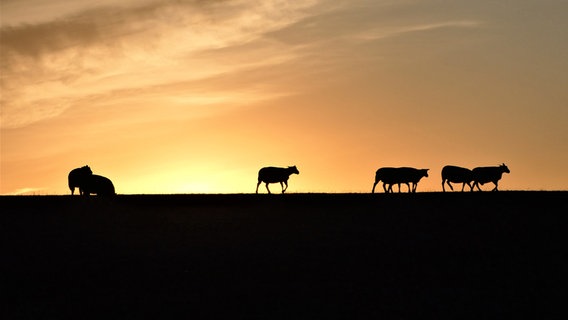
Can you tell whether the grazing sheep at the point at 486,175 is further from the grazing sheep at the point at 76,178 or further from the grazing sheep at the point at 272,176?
the grazing sheep at the point at 76,178

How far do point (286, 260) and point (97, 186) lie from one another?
2300 cm

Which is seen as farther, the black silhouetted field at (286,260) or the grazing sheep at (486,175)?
the grazing sheep at (486,175)

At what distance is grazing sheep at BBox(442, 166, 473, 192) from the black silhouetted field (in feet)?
34.2

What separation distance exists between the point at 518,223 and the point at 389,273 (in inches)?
428

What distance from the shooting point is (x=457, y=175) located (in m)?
46.3

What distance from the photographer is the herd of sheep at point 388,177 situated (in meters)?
42.4

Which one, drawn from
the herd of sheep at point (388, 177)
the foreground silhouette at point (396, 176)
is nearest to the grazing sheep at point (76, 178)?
the herd of sheep at point (388, 177)

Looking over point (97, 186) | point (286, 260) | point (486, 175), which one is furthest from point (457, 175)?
point (286, 260)

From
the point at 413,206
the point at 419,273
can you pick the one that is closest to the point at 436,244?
the point at 419,273

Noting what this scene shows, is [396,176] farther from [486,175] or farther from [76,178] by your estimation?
[76,178]

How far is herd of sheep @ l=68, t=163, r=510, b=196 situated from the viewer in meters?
42.4

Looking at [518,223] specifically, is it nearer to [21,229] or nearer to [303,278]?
[303,278]

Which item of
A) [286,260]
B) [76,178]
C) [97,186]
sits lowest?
[286,260]

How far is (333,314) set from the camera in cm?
1551
